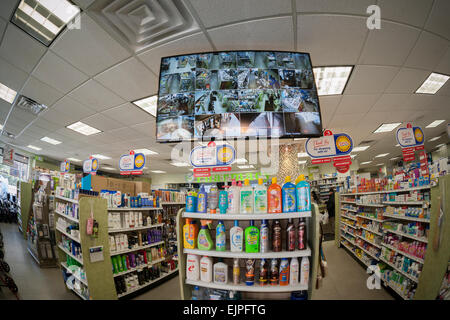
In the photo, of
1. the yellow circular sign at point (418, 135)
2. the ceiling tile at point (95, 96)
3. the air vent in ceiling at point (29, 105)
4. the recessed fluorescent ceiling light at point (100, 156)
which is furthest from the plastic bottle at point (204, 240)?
the recessed fluorescent ceiling light at point (100, 156)

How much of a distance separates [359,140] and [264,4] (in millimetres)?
7175

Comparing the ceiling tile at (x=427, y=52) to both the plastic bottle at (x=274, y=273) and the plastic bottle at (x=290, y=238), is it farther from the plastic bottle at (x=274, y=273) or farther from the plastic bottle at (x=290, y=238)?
the plastic bottle at (x=274, y=273)

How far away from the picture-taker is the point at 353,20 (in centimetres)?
221

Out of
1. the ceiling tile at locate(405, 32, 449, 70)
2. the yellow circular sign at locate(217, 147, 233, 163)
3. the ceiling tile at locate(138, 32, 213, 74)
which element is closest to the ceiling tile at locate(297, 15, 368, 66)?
the ceiling tile at locate(405, 32, 449, 70)

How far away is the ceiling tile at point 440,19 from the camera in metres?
2.12

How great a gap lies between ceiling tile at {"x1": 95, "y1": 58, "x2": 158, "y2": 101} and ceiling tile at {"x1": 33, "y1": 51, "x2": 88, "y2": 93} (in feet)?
1.19

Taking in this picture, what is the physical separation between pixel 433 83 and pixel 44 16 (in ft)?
21.9

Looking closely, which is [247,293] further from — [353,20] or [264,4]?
[353,20]

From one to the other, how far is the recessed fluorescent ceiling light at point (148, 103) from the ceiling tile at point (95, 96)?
1.12 ft

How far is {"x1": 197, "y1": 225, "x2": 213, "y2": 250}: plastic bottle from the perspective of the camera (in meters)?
1.87

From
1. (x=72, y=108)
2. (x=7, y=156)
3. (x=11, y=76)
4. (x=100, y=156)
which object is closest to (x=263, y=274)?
(x=11, y=76)

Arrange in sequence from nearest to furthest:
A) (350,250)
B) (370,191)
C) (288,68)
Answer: (288,68), (370,191), (350,250)

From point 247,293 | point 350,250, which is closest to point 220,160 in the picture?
point 247,293

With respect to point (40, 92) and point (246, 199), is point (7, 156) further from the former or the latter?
point (246, 199)
